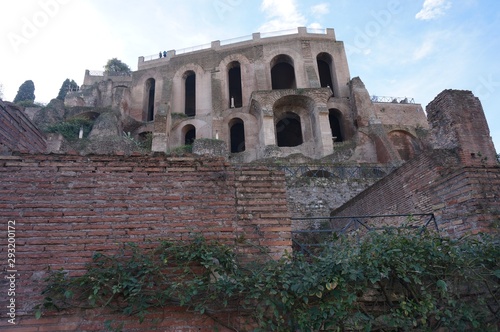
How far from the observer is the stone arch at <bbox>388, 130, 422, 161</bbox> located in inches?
953

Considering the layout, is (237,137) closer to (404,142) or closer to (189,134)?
(189,134)

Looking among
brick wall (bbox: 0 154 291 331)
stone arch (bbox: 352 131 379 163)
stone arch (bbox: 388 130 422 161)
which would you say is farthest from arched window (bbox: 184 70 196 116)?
brick wall (bbox: 0 154 291 331)

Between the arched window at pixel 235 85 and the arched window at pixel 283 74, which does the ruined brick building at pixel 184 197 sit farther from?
the arched window at pixel 235 85

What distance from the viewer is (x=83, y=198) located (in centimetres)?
391

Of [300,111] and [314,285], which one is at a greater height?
[300,111]

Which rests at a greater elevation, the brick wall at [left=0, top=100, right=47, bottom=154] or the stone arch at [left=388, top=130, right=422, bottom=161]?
the stone arch at [left=388, top=130, right=422, bottom=161]

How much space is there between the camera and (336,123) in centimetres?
2623

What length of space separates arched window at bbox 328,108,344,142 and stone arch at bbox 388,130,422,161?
3.49 metres

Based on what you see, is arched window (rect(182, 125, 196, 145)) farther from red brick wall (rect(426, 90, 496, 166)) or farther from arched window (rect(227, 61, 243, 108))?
red brick wall (rect(426, 90, 496, 166))

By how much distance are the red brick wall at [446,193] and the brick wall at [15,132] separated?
20.0 feet

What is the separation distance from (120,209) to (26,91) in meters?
44.4

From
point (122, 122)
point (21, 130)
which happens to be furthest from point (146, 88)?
point (21, 130)

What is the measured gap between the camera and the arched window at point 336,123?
2494 centimetres

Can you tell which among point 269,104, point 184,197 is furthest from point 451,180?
point 269,104
